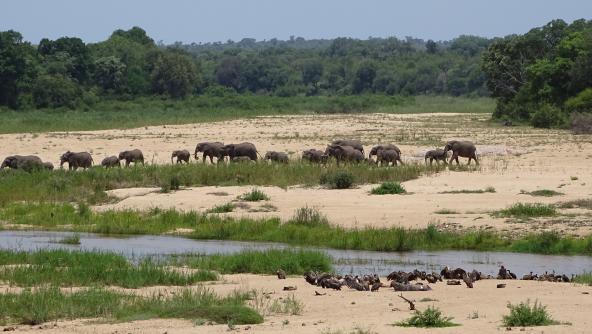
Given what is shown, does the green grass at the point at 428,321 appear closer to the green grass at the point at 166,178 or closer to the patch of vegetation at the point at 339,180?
the patch of vegetation at the point at 339,180

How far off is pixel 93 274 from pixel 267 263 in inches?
107

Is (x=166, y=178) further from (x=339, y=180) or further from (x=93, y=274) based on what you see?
(x=93, y=274)

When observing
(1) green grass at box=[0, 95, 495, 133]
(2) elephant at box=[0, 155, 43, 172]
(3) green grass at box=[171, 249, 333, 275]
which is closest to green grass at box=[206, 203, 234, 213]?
(3) green grass at box=[171, 249, 333, 275]

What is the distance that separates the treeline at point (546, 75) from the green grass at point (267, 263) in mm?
32799

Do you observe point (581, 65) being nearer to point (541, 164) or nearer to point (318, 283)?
point (541, 164)

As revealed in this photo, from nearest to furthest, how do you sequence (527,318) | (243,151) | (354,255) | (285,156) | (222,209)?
(527,318) → (354,255) → (222,209) → (285,156) → (243,151)

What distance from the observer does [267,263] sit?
1841cm

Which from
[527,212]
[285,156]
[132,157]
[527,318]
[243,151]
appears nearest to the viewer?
[527,318]

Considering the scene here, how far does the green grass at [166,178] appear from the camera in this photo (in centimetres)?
3038

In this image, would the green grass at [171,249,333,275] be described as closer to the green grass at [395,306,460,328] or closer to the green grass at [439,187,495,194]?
the green grass at [395,306,460,328]

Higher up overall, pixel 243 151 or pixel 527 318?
pixel 527 318

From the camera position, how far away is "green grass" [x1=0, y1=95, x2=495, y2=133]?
64.4 meters

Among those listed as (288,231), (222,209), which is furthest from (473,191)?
(288,231)

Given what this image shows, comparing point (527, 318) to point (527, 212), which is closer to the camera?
point (527, 318)
